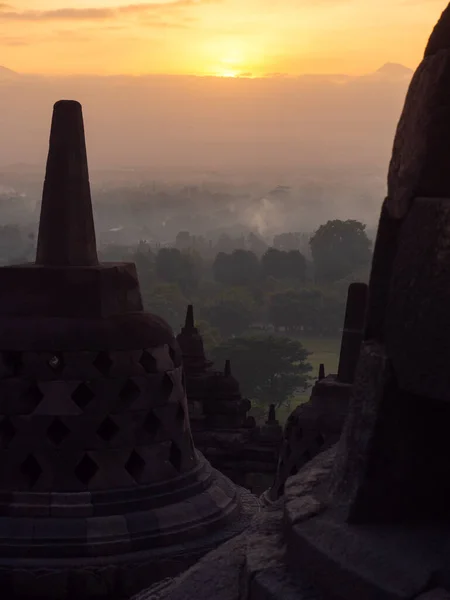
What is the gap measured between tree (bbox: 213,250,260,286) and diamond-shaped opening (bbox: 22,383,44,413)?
85260 mm

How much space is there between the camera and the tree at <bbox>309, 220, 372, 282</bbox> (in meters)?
86.1

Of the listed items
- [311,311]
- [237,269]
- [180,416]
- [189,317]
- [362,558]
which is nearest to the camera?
[362,558]

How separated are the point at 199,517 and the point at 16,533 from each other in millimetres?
1235

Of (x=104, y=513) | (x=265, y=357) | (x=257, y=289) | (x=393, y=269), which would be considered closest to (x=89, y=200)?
(x=104, y=513)

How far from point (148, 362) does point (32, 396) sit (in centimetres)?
81

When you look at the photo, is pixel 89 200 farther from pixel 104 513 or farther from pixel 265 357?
pixel 265 357

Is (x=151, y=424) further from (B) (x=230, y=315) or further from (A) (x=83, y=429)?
(B) (x=230, y=315)

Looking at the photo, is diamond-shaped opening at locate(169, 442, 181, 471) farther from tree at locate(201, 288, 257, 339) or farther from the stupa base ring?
tree at locate(201, 288, 257, 339)

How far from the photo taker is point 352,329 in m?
8.89

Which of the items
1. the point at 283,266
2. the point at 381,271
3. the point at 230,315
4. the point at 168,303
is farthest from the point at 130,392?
the point at 283,266

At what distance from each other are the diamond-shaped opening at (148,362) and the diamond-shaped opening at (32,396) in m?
0.71

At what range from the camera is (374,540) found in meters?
2.91

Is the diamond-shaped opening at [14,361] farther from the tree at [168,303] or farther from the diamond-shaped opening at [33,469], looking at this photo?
the tree at [168,303]

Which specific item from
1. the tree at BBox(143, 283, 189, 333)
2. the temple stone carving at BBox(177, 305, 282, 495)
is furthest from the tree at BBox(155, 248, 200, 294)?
the temple stone carving at BBox(177, 305, 282, 495)
